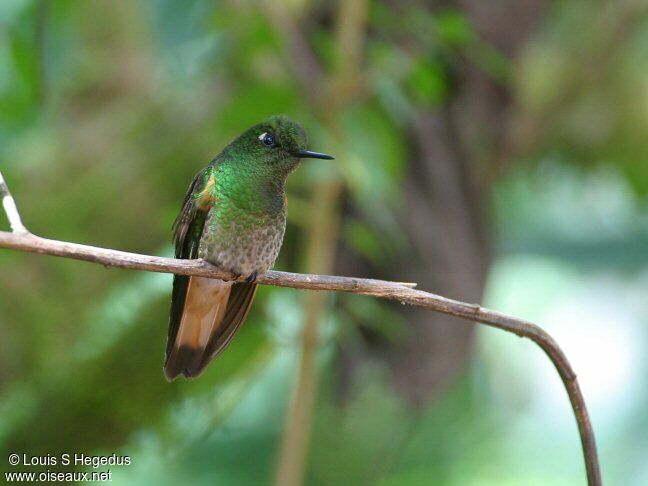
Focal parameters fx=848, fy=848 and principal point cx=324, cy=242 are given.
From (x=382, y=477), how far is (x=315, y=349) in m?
0.52

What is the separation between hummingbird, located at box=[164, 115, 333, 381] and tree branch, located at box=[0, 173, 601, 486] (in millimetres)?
374

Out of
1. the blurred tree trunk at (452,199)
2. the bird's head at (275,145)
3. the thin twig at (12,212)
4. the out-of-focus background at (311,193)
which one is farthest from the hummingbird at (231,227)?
the blurred tree trunk at (452,199)

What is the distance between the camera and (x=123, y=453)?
7.48ft

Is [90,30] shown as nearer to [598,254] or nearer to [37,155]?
[37,155]

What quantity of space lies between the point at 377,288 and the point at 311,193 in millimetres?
1434

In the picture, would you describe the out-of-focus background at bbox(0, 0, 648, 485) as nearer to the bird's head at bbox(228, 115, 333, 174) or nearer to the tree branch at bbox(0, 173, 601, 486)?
the bird's head at bbox(228, 115, 333, 174)

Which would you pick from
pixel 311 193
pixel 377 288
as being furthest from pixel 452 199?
pixel 377 288

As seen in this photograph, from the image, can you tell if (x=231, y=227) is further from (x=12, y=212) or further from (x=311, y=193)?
(x=311, y=193)

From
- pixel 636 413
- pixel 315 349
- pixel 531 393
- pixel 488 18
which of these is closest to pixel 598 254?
pixel 636 413

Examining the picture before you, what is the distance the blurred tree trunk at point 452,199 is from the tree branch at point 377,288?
1829 mm

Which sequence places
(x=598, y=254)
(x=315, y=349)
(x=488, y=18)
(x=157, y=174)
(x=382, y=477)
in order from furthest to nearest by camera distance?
(x=598, y=254)
(x=488, y=18)
(x=157, y=174)
(x=382, y=477)
(x=315, y=349)

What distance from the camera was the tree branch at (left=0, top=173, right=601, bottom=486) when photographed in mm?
1014

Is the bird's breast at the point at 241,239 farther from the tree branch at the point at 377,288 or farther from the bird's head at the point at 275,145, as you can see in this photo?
the tree branch at the point at 377,288

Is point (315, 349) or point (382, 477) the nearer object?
point (315, 349)
